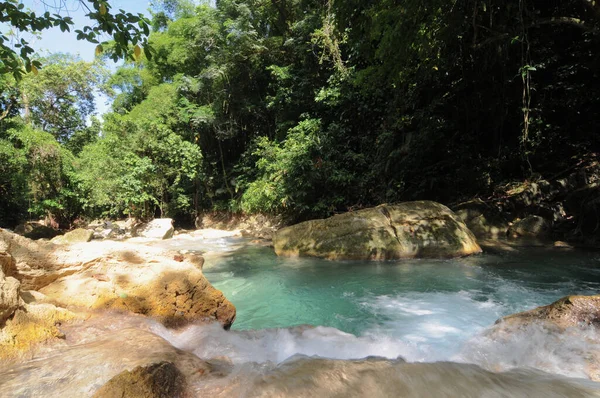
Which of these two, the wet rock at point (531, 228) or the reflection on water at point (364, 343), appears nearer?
the reflection on water at point (364, 343)

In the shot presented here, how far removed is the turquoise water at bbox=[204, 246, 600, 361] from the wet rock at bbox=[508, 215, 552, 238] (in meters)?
1.07

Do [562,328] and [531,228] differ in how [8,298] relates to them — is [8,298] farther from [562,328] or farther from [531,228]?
[531,228]

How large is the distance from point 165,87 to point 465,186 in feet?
50.8

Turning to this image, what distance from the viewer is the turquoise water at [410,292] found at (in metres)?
3.49

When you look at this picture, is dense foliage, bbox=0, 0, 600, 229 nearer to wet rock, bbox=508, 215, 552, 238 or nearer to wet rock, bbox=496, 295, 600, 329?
wet rock, bbox=508, 215, 552, 238

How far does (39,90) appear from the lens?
19516 millimetres

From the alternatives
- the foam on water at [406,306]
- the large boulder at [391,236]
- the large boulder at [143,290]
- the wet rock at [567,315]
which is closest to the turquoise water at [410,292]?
the foam on water at [406,306]

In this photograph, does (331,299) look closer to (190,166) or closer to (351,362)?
(351,362)

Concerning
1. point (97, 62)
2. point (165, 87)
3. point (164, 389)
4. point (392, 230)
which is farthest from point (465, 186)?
point (97, 62)

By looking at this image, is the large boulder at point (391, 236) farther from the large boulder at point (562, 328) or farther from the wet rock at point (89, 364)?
the wet rock at point (89, 364)

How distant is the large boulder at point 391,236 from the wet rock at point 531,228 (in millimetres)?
1694

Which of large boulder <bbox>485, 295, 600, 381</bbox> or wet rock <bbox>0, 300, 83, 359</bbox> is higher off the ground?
wet rock <bbox>0, 300, 83, 359</bbox>

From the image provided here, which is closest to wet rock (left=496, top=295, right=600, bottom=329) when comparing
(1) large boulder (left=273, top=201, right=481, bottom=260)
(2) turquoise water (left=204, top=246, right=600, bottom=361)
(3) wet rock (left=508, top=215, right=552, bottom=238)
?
(2) turquoise water (left=204, top=246, right=600, bottom=361)

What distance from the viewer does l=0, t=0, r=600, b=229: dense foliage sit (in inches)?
295
